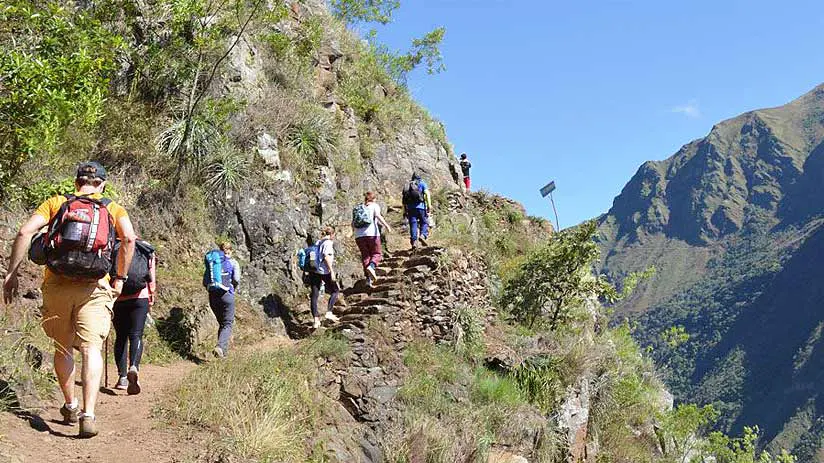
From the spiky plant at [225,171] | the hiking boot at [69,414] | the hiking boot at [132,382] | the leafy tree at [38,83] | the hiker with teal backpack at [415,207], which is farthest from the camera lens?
the hiker with teal backpack at [415,207]

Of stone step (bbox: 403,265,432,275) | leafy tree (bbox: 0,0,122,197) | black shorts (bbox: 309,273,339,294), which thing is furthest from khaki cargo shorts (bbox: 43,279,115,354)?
stone step (bbox: 403,265,432,275)

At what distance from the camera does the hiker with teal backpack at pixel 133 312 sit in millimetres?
6953

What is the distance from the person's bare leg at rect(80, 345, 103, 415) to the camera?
4965mm

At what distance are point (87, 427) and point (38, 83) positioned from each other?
4.54 m

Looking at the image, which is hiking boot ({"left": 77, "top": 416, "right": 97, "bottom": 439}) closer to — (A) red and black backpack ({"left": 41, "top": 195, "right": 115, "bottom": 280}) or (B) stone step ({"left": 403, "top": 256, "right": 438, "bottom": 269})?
(A) red and black backpack ({"left": 41, "top": 195, "right": 115, "bottom": 280})

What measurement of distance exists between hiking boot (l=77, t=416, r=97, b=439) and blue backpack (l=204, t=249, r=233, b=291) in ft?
13.2

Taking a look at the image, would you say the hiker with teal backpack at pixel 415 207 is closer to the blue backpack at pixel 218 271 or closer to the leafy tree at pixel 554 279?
the leafy tree at pixel 554 279

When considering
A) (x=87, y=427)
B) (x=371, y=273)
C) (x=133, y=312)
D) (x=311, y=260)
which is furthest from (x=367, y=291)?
(x=87, y=427)

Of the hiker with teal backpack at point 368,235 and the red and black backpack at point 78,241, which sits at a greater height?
the hiker with teal backpack at point 368,235

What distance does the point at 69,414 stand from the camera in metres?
5.39

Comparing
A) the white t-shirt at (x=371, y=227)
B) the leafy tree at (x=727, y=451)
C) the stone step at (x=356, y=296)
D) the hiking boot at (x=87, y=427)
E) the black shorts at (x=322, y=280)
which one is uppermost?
the white t-shirt at (x=371, y=227)

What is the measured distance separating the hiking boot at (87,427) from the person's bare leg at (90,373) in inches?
2.3

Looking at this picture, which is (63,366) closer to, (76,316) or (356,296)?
(76,316)

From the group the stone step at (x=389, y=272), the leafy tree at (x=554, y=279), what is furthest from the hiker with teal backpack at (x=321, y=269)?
the leafy tree at (x=554, y=279)
